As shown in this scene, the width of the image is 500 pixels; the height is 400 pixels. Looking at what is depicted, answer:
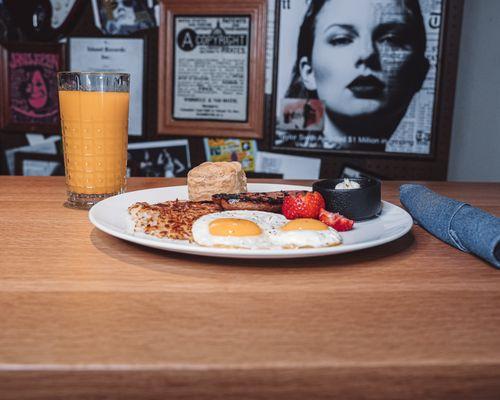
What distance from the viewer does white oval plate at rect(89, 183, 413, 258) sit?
83 centimetres

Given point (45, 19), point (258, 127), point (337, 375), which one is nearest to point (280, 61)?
point (258, 127)

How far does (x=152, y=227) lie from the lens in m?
1.02

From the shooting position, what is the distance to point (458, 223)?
3.24ft

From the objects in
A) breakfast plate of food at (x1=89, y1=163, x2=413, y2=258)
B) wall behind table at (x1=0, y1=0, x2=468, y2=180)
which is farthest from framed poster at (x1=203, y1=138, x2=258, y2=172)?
breakfast plate of food at (x1=89, y1=163, x2=413, y2=258)

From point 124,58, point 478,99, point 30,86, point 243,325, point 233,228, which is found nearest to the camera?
point 243,325

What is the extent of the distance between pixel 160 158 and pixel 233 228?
2086mm

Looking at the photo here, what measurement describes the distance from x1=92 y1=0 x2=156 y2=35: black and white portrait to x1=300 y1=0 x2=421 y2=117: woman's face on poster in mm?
880

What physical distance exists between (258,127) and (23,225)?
1850mm

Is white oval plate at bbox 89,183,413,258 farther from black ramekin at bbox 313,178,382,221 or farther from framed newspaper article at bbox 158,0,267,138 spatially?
framed newspaper article at bbox 158,0,267,138

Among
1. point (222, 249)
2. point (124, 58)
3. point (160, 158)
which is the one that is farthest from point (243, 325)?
point (124, 58)

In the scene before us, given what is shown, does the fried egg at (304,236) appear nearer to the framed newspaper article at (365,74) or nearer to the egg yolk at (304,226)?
the egg yolk at (304,226)

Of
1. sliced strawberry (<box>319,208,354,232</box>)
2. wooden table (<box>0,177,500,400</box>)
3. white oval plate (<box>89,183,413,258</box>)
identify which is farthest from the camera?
sliced strawberry (<box>319,208,354,232</box>)

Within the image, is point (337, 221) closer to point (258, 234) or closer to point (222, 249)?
point (258, 234)

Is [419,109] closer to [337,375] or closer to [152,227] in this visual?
[152,227]
